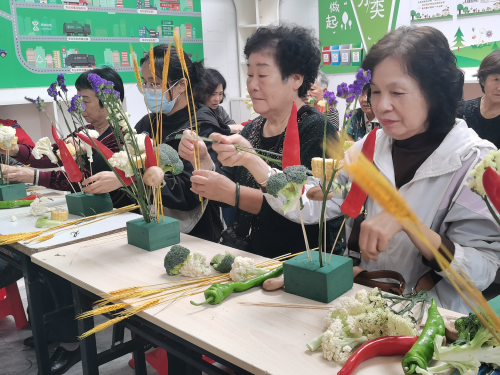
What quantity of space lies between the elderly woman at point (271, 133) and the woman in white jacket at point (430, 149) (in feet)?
1.17

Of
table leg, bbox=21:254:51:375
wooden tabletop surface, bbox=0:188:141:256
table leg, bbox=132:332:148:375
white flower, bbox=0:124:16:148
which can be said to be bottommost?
table leg, bbox=132:332:148:375

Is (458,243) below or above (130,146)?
below

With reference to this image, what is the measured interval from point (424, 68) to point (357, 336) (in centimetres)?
89

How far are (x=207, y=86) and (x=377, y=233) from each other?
2425 millimetres

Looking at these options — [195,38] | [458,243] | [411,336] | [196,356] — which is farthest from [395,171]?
[195,38]

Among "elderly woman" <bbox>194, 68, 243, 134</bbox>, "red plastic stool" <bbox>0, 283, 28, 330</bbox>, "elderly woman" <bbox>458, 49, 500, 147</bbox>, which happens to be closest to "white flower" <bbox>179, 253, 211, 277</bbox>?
"elderly woman" <bbox>194, 68, 243, 134</bbox>

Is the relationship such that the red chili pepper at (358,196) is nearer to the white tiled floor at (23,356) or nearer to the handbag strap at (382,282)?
the handbag strap at (382,282)

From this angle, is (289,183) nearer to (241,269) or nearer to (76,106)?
(241,269)

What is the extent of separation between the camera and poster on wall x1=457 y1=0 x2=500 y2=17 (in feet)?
14.8

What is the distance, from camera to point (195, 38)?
6.05 metres

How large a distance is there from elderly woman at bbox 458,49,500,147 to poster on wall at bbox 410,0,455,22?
75.8 inches

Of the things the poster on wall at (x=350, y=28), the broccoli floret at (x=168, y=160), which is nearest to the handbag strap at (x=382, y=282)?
the broccoli floret at (x=168, y=160)

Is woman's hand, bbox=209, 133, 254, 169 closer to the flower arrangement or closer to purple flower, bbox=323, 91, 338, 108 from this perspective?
the flower arrangement

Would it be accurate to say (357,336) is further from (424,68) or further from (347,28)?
(347,28)
